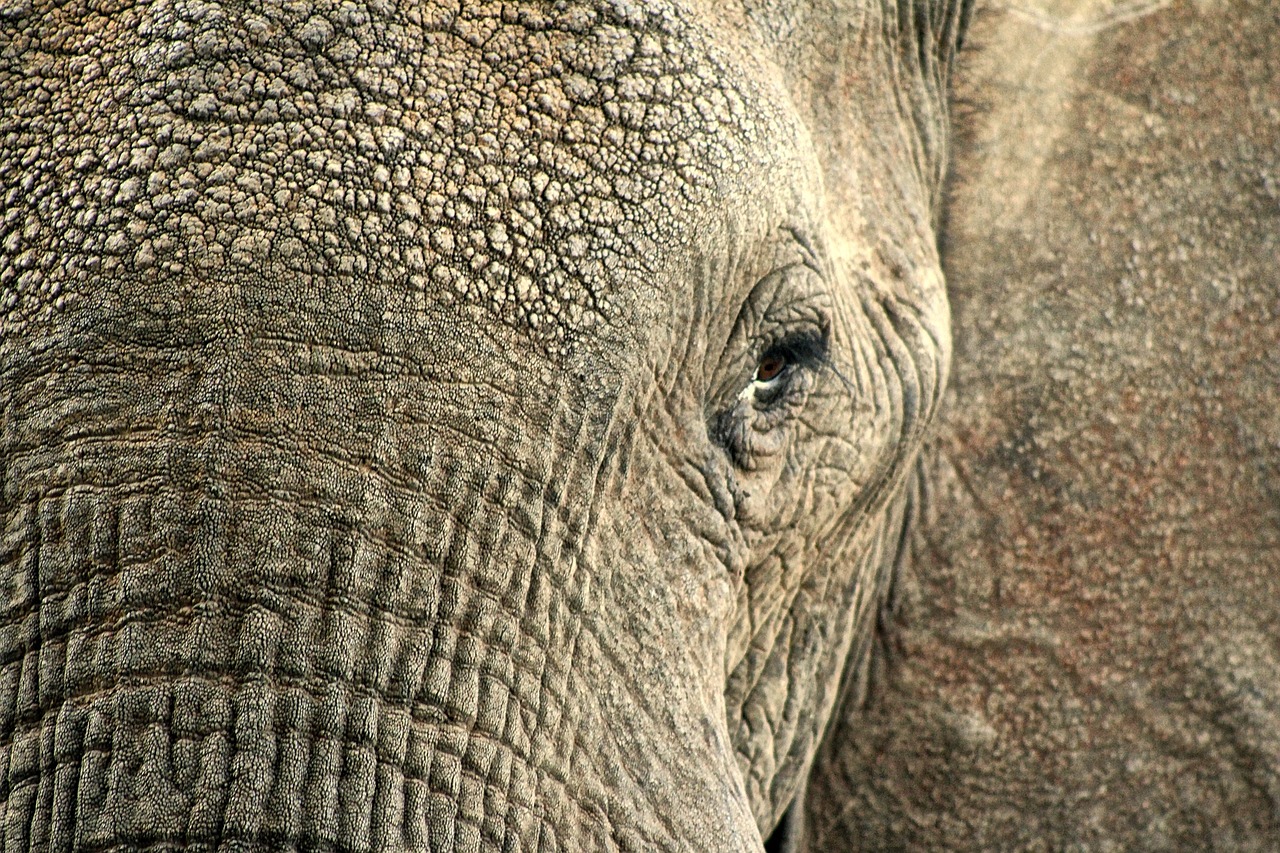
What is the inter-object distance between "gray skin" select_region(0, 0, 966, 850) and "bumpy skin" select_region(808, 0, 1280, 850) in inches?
21.6

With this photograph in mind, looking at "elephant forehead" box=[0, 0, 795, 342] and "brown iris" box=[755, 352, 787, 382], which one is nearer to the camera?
"elephant forehead" box=[0, 0, 795, 342]

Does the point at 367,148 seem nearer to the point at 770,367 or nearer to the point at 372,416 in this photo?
the point at 372,416

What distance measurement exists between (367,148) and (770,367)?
1.57 ft

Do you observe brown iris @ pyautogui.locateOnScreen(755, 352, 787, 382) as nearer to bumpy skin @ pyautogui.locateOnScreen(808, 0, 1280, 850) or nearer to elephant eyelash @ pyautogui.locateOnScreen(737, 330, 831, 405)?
elephant eyelash @ pyautogui.locateOnScreen(737, 330, 831, 405)

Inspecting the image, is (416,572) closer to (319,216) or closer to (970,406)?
(319,216)

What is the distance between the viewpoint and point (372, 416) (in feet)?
4.00

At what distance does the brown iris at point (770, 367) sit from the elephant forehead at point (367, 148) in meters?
0.22

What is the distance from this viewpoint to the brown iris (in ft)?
5.13

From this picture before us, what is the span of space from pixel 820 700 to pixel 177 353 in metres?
0.94

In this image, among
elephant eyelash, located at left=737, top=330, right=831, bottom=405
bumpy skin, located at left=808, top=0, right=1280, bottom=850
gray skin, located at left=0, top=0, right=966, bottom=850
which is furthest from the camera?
bumpy skin, located at left=808, top=0, right=1280, bottom=850

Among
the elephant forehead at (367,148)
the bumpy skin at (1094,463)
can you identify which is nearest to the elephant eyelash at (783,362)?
the elephant forehead at (367,148)

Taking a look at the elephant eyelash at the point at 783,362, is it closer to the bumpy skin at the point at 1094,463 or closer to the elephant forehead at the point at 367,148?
the elephant forehead at the point at 367,148

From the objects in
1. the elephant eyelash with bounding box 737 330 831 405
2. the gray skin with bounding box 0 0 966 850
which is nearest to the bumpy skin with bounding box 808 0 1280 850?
the elephant eyelash with bounding box 737 330 831 405

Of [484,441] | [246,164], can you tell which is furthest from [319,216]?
[484,441]
